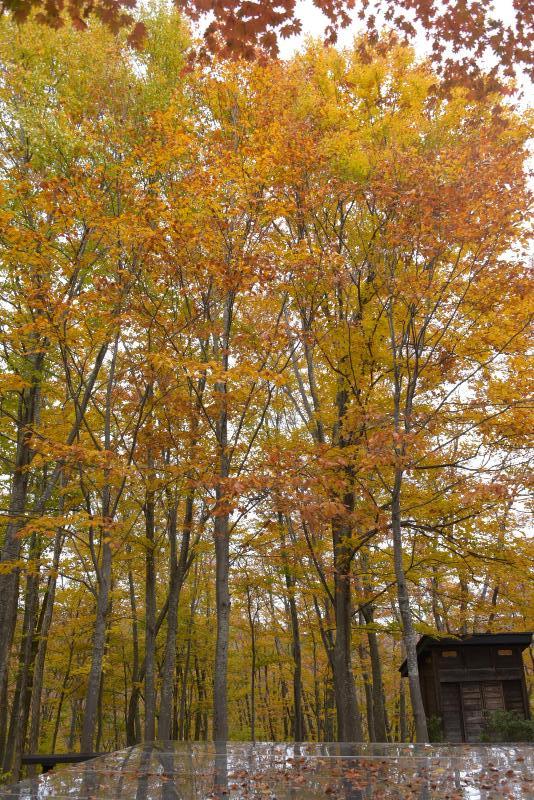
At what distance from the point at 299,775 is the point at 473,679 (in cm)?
1079

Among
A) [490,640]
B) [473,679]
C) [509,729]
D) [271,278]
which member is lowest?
[509,729]

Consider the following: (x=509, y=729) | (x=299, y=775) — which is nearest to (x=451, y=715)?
(x=509, y=729)

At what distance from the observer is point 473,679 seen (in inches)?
561

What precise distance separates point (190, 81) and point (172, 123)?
94 cm

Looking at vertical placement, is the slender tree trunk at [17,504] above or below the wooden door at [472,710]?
above

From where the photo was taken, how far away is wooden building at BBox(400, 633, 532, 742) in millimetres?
14008

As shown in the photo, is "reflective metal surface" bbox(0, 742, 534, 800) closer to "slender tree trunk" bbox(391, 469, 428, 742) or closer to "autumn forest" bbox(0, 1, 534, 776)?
"slender tree trunk" bbox(391, 469, 428, 742)

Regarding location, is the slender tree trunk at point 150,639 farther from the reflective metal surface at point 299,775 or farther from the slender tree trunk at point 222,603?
the reflective metal surface at point 299,775

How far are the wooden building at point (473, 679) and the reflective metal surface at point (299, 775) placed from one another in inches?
330

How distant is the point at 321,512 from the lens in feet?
23.5

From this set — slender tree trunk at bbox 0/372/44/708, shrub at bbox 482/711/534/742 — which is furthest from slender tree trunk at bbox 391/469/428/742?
slender tree trunk at bbox 0/372/44/708

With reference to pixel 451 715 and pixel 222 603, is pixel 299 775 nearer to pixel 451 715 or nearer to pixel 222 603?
pixel 222 603

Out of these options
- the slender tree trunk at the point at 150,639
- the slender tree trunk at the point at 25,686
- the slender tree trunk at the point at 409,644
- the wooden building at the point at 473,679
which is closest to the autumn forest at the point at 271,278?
the slender tree trunk at the point at 409,644

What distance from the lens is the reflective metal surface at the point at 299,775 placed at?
4238 millimetres
